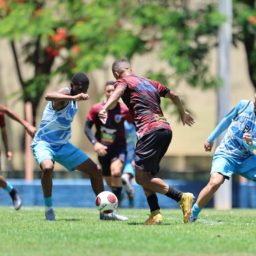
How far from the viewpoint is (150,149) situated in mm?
10859

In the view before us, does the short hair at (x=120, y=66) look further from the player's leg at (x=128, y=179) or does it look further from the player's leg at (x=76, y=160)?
the player's leg at (x=128, y=179)

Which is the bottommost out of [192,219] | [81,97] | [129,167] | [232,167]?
[129,167]

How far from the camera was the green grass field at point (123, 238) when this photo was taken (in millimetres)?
8383

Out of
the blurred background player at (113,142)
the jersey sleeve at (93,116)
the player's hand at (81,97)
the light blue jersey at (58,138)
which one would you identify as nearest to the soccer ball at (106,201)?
the light blue jersey at (58,138)

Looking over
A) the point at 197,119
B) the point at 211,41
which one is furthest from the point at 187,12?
the point at 197,119

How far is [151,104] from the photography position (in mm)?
10953

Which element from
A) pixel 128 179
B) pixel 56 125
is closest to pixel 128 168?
pixel 128 179

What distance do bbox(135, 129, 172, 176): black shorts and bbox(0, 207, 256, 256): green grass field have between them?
2.27 ft

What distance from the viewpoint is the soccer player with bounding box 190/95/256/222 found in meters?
11.0

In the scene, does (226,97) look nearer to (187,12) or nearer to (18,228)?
(187,12)

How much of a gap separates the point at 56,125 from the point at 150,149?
171 cm

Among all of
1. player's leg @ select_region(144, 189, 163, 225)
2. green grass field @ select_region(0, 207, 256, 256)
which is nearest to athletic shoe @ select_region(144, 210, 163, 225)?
player's leg @ select_region(144, 189, 163, 225)

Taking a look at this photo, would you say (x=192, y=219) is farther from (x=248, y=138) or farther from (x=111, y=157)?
(x=111, y=157)

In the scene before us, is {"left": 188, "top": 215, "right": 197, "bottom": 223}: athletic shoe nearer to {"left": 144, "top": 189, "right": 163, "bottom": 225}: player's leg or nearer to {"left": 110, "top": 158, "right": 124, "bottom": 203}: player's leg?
{"left": 144, "top": 189, "right": 163, "bottom": 225}: player's leg
